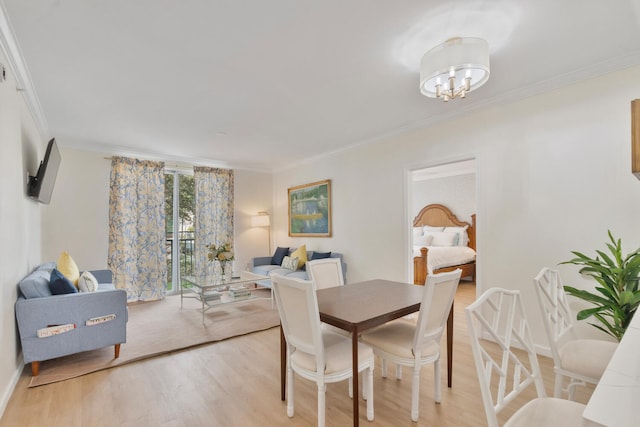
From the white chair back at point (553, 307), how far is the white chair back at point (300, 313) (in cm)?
119

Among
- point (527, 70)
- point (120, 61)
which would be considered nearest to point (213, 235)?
point (120, 61)

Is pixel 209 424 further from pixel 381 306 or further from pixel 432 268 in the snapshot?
pixel 432 268

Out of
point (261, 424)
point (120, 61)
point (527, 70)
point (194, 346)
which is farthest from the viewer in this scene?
point (194, 346)

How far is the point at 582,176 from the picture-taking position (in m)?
2.54

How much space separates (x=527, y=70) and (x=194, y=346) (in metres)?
4.05

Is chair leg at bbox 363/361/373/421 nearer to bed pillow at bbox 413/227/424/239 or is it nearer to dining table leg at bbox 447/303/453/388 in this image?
dining table leg at bbox 447/303/453/388

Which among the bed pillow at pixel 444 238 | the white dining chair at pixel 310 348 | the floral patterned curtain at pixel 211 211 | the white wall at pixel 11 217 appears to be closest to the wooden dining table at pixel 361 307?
the white dining chair at pixel 310 348

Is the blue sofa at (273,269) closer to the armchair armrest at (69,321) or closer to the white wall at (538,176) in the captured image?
the white wall at (538,176)

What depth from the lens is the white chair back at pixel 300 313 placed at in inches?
65.3

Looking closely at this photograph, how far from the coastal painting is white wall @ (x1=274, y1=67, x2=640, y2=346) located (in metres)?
1.41

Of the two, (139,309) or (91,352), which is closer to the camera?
(91,352)

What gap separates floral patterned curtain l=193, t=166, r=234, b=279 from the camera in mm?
5566

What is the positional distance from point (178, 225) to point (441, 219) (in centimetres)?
580

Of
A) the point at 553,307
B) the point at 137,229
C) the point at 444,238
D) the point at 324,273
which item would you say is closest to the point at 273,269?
the point at 137,229
